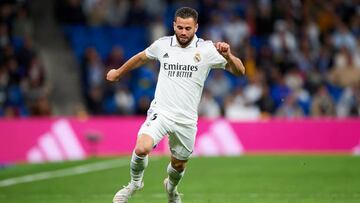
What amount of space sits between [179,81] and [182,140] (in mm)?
776

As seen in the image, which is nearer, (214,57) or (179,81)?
(179,81)

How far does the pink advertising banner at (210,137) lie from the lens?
23.8 m

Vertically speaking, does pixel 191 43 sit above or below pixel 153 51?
above

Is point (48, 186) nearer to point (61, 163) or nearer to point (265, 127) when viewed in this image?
point (61, 163)

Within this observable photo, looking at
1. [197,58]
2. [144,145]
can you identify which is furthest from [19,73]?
[144,145]

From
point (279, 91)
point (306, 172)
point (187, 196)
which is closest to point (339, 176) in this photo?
point (306, 172)

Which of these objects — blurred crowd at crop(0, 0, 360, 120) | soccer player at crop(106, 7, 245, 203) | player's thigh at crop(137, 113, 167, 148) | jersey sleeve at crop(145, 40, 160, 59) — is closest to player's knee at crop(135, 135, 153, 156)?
player's thigh at crop(137, 113, 167, 148)

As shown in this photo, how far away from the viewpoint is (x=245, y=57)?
1077 inches

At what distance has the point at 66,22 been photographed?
28.8 meters

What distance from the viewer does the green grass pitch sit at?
14398mm

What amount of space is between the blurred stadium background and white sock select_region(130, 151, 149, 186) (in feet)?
23.1

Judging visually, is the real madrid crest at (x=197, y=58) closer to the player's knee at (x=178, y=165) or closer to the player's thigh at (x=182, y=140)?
the player's thigh at (x=182, y=140)

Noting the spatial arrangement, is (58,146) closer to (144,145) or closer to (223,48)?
(144,145)

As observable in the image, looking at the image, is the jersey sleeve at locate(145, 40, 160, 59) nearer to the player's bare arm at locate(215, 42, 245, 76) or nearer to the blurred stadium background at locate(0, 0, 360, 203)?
the player's bare arm at locate(215, 42, 245, 76)
